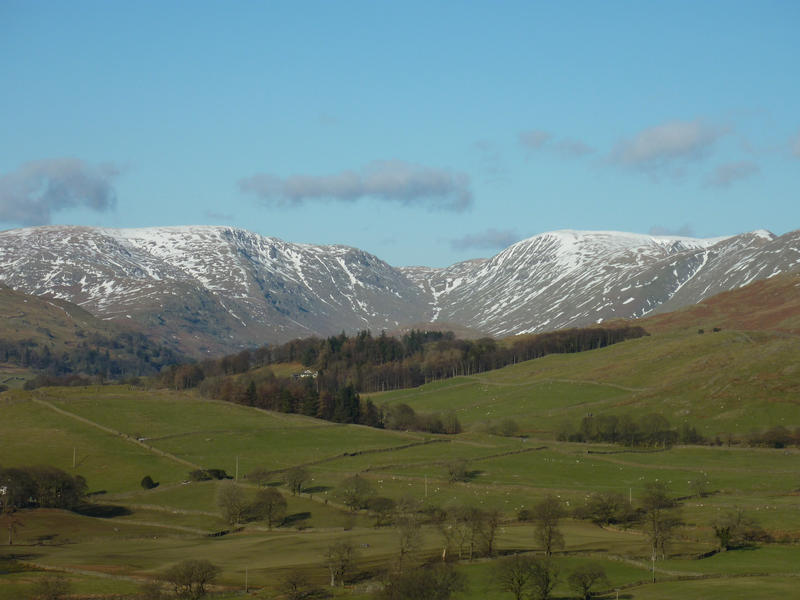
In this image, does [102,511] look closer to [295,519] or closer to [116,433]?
[295,519]

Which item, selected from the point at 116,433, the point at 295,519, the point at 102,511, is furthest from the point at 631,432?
the point at 102,511

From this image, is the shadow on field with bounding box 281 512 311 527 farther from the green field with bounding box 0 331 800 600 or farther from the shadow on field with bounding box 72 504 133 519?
the shadow on field with bounding box 72 504 133 519

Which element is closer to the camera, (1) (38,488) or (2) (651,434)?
(1) (38,488)

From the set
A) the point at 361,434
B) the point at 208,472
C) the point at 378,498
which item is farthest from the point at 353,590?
the point at 361,434

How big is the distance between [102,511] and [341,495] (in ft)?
101

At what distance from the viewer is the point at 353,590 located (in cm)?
8175

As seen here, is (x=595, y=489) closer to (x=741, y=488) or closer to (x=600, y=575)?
(x=741, y=488)

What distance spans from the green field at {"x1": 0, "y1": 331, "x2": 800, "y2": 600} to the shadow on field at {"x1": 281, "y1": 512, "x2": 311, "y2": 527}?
0.80ft

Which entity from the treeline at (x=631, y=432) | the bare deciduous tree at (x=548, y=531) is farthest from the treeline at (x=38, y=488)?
the treeline at (x=631, y=432)

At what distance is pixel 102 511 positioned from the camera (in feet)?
420

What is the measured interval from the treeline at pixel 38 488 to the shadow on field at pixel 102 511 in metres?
1.33

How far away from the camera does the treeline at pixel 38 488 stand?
12481 cm

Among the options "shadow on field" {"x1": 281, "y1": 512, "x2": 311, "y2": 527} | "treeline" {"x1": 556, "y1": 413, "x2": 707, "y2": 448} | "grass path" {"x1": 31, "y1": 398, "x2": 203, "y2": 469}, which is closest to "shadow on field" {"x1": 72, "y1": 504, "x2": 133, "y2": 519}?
"shadow on field" {"x1": 281, "y1": 512, "x2": 311, "y2": 527}

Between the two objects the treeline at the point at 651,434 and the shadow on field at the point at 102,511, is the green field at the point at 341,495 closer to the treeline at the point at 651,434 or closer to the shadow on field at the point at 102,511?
the shadow on field at the point at 102,511
